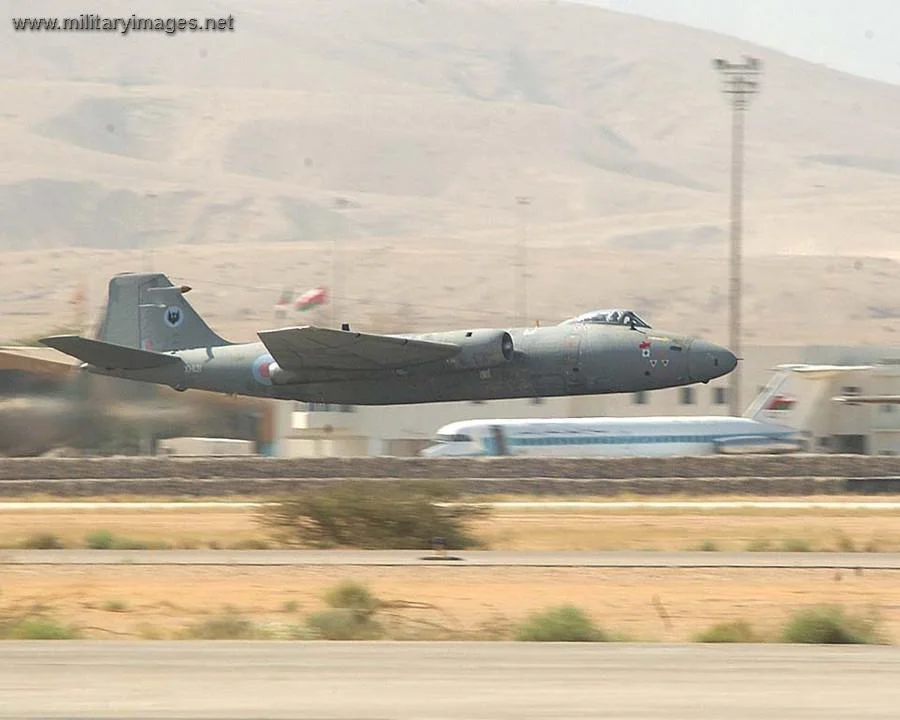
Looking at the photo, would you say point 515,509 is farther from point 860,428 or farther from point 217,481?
point 860,428

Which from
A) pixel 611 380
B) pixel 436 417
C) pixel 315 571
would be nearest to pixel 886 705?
pixel 315 571

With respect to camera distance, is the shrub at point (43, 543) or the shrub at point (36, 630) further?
the shrub at point (43, 543)

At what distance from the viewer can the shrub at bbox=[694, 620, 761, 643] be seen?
17656mm

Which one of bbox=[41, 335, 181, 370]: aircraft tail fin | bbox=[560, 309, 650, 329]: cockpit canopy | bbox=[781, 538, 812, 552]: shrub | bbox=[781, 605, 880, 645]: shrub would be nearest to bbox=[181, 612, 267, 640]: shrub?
bbox=[781, 605, 880, 645]: shrub

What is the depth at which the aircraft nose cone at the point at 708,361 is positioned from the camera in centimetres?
4647

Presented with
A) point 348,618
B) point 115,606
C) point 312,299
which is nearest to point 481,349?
point 115,606

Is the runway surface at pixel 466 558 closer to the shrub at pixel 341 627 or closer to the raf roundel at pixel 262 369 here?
the shrub at pixel 341 627

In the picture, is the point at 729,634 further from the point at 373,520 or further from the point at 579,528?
the point at 579,528

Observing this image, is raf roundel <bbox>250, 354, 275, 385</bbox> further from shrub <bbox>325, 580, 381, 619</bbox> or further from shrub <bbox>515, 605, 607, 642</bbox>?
shrub <bbox>515, 605, 607, 642</bbox>

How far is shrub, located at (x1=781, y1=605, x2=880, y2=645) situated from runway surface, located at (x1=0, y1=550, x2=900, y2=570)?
7.22 meters

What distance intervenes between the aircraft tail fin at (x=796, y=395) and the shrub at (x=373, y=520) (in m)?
32.3

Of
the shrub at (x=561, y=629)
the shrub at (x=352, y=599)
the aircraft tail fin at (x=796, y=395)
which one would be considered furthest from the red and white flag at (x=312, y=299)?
the shrub at (x=561, y=629)

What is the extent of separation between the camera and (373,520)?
31406mm

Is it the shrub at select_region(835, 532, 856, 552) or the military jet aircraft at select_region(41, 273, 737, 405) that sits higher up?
the military jet aircraft at select_region(41, 273, 737, 405)
